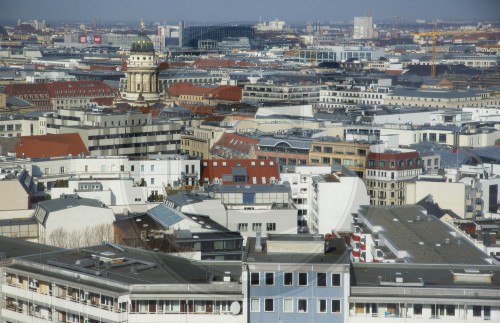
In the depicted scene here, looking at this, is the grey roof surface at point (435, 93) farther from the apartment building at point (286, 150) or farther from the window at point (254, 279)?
the window at point (254, 279)

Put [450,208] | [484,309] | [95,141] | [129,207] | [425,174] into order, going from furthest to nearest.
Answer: [95,141] < [425,174] < [450,208] < [129,207] < [484,309]

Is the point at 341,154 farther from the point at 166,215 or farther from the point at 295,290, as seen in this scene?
the point at 295,290

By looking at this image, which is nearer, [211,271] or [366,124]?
[211,271]

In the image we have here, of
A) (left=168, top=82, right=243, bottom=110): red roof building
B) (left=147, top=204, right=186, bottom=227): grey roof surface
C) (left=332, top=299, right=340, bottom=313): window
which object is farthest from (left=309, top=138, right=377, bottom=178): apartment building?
(left=168, top=82, right=243, bottom=110): red roof building

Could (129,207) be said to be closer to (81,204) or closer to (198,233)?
(81,204)

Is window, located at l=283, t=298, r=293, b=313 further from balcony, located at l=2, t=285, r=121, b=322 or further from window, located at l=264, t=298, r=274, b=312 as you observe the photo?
balcony, located at l=2, t=285, r=121, b=322

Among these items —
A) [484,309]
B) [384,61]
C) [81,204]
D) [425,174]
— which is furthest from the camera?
[384,61]

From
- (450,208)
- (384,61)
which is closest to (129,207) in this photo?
(450,208)
